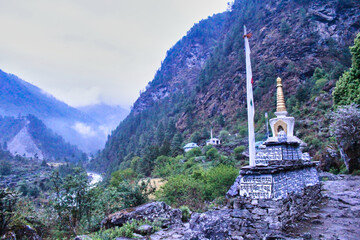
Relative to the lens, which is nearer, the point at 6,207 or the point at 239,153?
the point at 6,207

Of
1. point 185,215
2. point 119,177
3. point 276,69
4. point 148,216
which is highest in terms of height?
point 276,69

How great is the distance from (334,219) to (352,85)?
15.2 metres

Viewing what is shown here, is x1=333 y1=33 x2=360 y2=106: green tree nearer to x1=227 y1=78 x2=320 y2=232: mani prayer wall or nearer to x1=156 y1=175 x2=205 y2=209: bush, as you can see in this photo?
x1=227 y1=78 x2=320 y2=232: mani prayer wall

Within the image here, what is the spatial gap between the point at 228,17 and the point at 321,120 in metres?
83.5

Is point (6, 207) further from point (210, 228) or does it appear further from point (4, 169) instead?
point (4, 169)

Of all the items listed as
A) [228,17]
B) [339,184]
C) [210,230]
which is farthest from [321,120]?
[228,17]

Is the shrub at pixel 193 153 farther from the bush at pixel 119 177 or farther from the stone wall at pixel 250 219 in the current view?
the stone wall at pixel 250 219

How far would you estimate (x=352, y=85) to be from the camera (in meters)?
17.5

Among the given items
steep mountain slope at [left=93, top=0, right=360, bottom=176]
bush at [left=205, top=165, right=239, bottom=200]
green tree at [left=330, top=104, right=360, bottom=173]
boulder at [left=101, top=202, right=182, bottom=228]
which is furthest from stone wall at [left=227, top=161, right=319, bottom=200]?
steep mountain slope at [left=93, top=0, right=360, bottom=176]

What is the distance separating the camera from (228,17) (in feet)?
325

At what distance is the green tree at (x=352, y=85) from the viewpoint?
55.8ft

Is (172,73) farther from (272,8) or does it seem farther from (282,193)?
(282,193)

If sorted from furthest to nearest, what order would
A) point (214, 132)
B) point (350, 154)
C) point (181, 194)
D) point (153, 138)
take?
point (153, 138) → point (214, 132) → point (350, 154) → point (181, 194)

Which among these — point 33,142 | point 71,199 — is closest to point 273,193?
point 71,199
